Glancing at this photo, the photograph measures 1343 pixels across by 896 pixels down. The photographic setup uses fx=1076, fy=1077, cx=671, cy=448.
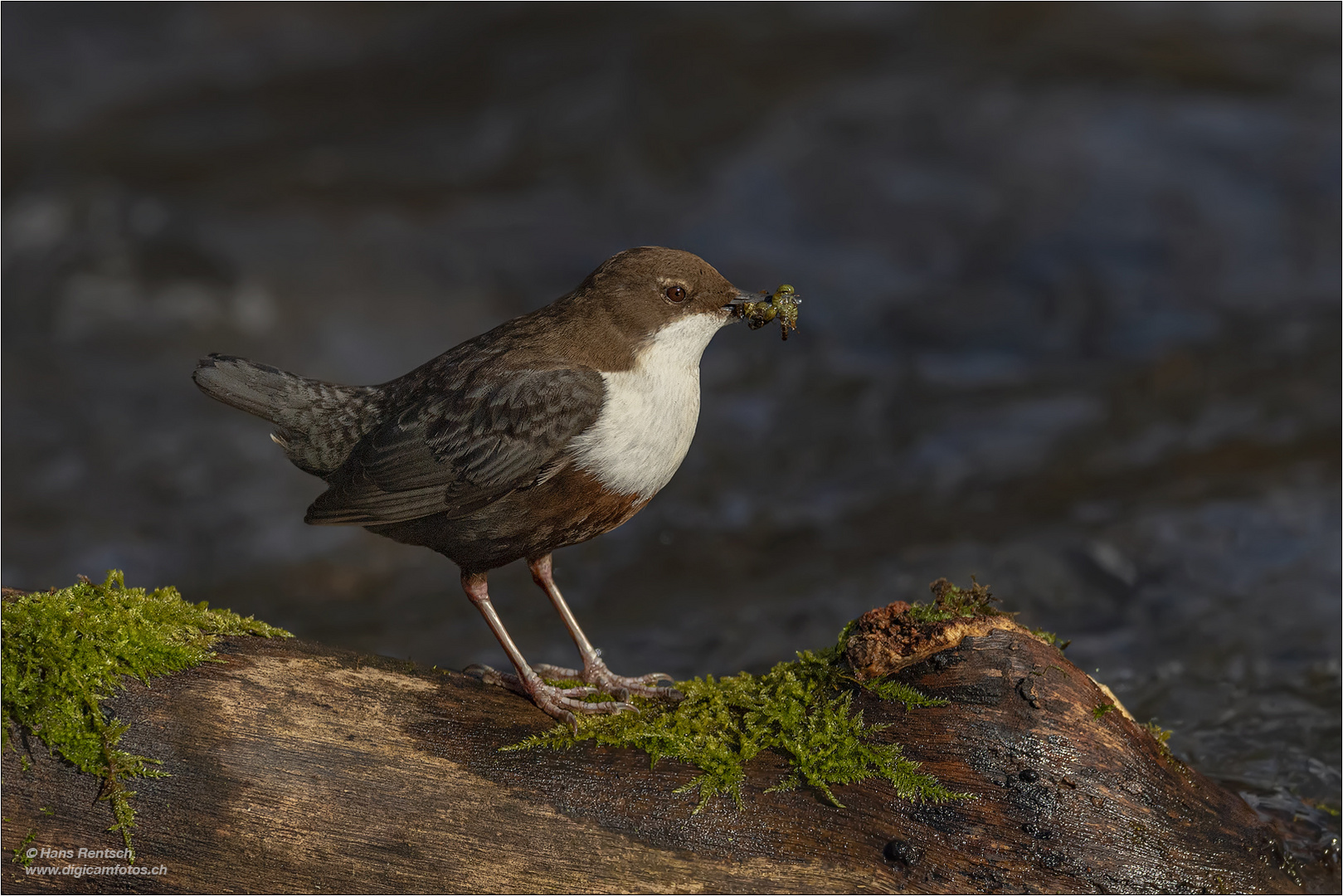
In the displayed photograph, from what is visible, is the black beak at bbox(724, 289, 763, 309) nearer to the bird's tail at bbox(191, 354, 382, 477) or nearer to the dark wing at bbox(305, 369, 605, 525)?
the dark wing at bbox(305, 369, 605, 525)

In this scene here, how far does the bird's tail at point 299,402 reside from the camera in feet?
12.9

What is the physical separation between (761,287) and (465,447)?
233 inches

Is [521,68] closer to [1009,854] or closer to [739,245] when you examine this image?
[739,245]

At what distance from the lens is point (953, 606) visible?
3234mm

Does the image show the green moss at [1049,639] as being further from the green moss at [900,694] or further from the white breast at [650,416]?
the white breast at [650,416]

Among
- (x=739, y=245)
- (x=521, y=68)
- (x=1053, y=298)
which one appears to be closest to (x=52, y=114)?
(x=521, y=68)

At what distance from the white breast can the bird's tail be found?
3.04 ft

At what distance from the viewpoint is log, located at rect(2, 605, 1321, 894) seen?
271 centimetres

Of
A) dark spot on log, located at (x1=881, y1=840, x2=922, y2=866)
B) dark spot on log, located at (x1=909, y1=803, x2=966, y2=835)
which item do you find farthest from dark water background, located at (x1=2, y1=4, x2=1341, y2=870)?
dark spot on log, located at (x1=881, y1=840, x2=922, y2=866)

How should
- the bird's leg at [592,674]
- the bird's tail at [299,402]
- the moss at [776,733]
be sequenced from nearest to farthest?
the moss at [776,733], the bird's leg at [592,674], the bird's tail at [299,402]

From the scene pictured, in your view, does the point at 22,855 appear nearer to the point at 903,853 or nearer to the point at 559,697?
the point at 559,697

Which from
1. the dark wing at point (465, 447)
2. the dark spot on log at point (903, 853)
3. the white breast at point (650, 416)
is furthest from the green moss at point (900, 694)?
the dark wing at point (465, 447)

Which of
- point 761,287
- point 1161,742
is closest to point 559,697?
point 1161,742

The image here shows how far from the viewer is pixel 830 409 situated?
8.66m
